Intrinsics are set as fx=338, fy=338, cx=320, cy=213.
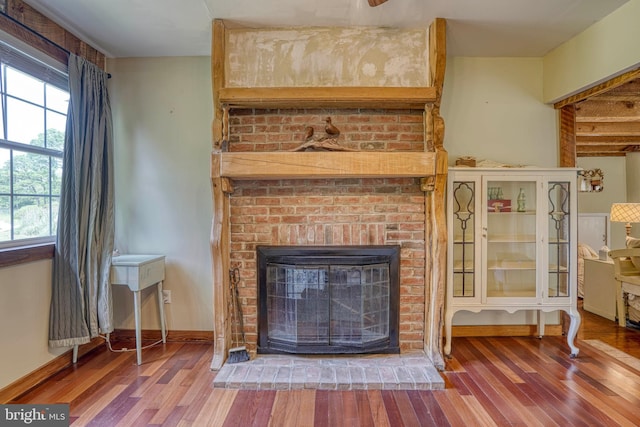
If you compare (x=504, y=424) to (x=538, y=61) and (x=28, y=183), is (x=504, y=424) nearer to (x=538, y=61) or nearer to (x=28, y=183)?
(x=538, y=61)

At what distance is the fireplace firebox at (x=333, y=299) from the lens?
2516mm

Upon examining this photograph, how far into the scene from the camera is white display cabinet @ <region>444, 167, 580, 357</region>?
2.62 meters

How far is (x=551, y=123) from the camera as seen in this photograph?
294 centimetres

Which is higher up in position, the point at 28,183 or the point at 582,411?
the point at 28,183

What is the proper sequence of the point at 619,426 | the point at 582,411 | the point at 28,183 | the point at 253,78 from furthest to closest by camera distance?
the point at 253,78 → the point at 28,183 → the point at 582,411 → the point at 619,426

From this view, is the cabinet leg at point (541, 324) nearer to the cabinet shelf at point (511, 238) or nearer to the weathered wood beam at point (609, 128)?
the cabinet shelf at point (511, 238)

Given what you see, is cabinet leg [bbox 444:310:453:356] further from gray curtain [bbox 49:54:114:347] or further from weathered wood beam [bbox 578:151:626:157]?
weathered wood beam [bbox 578:151:626:157]

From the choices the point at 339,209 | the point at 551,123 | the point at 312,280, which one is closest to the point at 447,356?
the point at 312,280

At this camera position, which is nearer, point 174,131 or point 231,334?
point 231,334

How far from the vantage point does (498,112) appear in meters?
2.92

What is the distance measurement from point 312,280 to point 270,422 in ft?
3.16

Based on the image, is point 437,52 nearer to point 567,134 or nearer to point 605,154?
point 567,134

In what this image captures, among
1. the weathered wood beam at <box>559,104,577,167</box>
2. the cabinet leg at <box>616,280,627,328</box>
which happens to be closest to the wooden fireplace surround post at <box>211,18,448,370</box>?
the weathered wood beam at <box>559,104,577,167</box>

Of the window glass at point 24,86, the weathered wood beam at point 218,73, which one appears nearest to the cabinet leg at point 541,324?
the weathered wood beam at point 218,73
